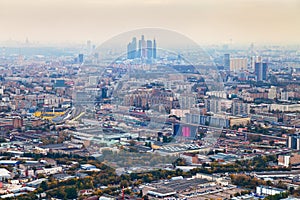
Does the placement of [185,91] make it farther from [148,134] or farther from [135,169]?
[135,169]

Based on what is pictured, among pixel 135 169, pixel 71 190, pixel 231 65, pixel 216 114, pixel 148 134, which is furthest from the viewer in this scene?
pixel 231 65

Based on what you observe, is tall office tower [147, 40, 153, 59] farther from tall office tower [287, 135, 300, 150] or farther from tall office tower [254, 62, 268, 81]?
tall office tower [254, 62, 268, 81]

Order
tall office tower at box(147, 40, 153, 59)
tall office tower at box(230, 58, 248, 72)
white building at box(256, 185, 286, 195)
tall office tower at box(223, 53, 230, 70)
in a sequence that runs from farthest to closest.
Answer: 1. tall office tower at box(230, 58, 248, 72)
2. tall office tower at box(223, 53, 230, 70)
3. tall office tower at box(147, 40, 153, 59)
4. white building at box(256, 185, 286, 195)

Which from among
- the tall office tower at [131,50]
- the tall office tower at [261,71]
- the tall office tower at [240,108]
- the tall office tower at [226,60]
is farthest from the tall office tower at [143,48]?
the tall office tower at [226,60]

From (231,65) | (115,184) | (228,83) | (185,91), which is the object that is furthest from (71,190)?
(231,65)

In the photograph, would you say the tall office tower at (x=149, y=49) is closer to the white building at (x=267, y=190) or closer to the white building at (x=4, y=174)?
the white building at (x=4, y=174)

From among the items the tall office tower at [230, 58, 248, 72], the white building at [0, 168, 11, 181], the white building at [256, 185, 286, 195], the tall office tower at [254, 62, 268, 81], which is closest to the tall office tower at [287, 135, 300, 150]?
the white building at [256, 185, 286, 195]
